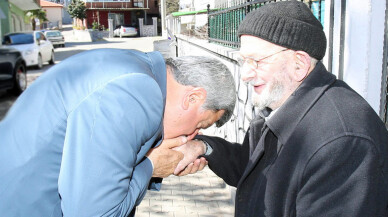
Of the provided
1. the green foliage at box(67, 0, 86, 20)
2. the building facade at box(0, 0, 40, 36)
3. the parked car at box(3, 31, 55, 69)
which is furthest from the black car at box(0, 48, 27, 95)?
the green foliage at box(67, 0, 86, 20)

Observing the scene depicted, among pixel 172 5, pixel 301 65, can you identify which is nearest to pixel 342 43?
pixel 301 65

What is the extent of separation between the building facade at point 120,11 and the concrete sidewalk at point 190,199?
1866 inches

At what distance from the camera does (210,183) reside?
511 centimetres

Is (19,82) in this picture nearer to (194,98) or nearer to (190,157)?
(190,157)

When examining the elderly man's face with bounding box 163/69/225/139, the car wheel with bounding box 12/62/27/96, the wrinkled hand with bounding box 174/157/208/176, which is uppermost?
the elderly man's face with bounding box 163/69/225/139

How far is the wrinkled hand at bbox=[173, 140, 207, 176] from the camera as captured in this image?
2.33 metres

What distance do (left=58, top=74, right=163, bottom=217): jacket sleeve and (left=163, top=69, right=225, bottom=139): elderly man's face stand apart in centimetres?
33

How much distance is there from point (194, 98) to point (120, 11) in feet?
175

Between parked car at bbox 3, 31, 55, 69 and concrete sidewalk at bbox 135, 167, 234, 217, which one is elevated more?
parked car at bbox 3, 31, 55, 69

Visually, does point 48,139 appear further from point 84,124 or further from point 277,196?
point 277,196

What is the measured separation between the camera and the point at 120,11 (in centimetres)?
5316

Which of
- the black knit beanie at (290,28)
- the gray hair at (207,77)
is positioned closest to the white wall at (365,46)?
the black knit beanie at (290,28)

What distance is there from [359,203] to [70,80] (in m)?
1.14

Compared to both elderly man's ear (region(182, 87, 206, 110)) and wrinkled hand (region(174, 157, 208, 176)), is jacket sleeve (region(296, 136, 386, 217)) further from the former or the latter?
wrinkled hand (region(174, 157, 208, 176))
